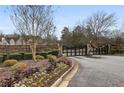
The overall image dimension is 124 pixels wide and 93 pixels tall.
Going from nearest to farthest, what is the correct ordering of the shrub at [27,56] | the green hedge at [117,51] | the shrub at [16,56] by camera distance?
1. the shrub at [16,56]
2. the shrub at [27,56]
3. the green hedge at [117,51]

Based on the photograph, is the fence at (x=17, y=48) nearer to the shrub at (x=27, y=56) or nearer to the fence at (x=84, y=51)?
the shrub at (x=27, y=56)

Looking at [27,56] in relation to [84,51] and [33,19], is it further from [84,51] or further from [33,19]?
[84,51]

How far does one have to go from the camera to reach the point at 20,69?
31.7ft

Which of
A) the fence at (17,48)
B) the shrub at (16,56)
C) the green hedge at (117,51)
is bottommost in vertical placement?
the green hedge at (117,51)

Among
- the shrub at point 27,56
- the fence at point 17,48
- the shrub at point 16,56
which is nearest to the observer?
the shrub at point 16,56

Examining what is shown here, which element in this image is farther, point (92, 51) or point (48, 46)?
point (92, 51)

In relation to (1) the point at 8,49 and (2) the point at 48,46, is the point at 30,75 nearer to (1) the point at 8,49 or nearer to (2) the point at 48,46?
(1) the point at 8,49

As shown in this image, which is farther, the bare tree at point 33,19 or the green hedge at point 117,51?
the green hedge at point 117,51

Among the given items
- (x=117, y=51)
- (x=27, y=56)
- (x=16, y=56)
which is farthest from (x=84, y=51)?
(x=16, y=56)

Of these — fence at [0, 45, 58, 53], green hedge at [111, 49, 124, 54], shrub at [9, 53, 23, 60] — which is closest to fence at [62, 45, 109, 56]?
green hedge at [111, 49, 124, 54]

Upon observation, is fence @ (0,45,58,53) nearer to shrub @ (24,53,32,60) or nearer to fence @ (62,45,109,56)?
shrub @ (24,53,32,60)

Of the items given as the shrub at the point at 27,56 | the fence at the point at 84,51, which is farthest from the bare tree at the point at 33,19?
the fence at the point at 84,51
